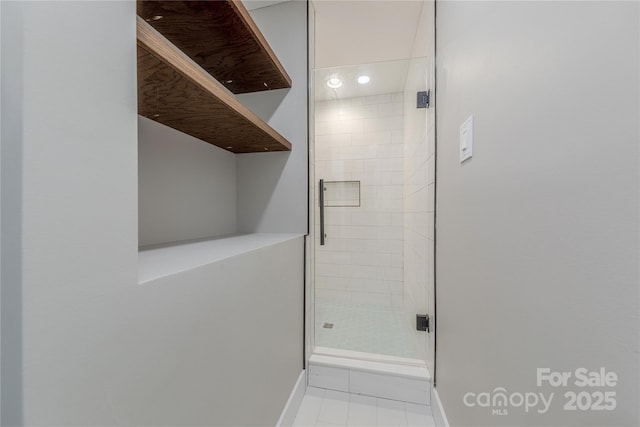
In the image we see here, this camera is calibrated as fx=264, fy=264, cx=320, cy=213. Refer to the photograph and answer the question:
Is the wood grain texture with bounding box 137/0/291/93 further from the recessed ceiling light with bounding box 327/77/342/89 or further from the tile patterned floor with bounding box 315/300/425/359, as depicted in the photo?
the tile patterned floor with bounding box 315/300/425/359

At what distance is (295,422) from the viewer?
4.31ft

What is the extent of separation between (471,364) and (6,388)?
43.0 inches

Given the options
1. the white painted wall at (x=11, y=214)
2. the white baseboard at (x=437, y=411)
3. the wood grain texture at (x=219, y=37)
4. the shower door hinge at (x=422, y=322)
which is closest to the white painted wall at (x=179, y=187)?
the wood grain texture at (x=219, y=37)

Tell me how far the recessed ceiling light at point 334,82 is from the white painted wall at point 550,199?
4.21ft

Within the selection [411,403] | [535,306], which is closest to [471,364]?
[535,306]

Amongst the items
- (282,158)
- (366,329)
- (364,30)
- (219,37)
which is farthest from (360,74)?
(366,329)

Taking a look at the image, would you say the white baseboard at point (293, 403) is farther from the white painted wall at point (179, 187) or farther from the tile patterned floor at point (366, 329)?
the white painted wall at point (179, 187)

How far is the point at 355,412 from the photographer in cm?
139

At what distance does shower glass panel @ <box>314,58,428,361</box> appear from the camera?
81.1 inches

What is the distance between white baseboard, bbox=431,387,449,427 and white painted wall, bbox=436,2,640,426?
0.37m

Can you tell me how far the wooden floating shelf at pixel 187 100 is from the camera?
23.0 inches

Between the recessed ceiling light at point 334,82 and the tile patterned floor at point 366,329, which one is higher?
the recessed ceiling light at point 334,82

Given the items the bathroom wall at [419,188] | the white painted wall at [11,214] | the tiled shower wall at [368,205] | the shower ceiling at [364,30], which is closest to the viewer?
the white painted wall at [11,214]

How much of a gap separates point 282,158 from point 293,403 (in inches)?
50.7
